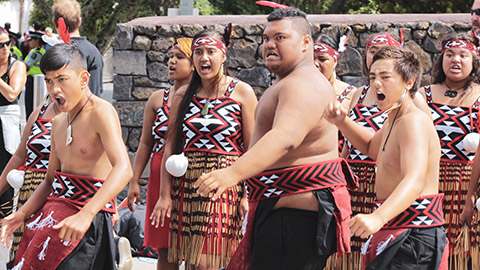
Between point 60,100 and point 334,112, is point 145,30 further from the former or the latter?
point 334,112

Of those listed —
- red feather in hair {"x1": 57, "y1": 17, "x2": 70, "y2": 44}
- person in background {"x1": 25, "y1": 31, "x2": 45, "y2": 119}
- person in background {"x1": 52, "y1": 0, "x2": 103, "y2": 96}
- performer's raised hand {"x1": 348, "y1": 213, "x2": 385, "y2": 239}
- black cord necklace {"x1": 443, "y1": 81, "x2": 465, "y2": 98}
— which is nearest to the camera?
performer's raised hand {"x1": 348, "y1": 213, "x2": 385, "y2": 239}

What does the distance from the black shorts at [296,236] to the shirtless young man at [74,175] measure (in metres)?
0.80

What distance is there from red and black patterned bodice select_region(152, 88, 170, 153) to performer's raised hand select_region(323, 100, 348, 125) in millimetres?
2090

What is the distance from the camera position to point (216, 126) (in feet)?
15.7

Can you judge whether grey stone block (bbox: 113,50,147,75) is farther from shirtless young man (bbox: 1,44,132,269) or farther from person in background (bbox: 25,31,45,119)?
shirtless young man (bbox: 1,44,132,269)

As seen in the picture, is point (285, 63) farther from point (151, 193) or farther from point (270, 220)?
point (151, 193)

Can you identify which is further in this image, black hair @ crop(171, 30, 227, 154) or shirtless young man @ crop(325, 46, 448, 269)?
black hair @ crop(171, 30, 227, 154)

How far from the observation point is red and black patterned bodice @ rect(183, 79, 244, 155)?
4781 millimetres

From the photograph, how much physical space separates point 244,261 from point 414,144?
939mm

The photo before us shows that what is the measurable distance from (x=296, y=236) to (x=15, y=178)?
2.20 metres

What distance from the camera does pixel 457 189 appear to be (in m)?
5.07

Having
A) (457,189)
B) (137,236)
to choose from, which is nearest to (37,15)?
(137,236)

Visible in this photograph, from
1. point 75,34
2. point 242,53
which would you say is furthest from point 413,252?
point 242,53

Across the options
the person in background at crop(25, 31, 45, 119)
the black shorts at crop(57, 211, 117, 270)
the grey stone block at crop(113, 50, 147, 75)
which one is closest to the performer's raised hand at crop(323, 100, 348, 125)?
the black shorts at crop(57, 211, 117, 270)
